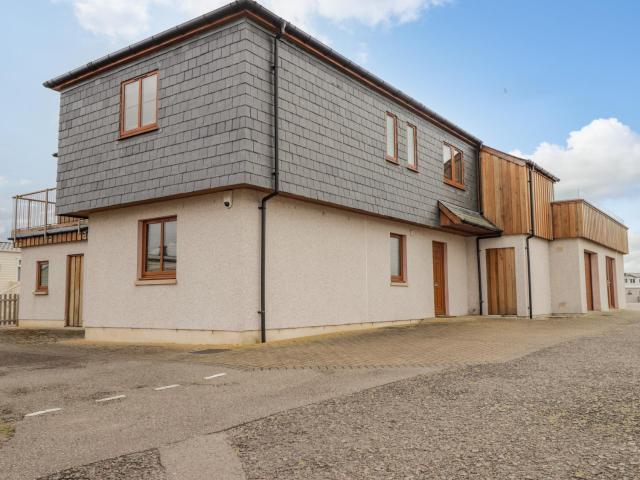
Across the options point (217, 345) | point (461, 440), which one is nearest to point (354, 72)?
point (217, 345)

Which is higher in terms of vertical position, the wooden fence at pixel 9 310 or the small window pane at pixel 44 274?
the small window pane at pixel 44 274

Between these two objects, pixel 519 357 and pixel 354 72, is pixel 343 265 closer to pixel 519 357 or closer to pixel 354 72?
pixel 354 72

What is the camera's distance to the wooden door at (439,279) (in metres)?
17.6

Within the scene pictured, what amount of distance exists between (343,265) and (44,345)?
6997mm

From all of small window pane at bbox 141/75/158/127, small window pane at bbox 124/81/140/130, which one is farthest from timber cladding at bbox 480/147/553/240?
small window pane at bbox 124/81/140/130

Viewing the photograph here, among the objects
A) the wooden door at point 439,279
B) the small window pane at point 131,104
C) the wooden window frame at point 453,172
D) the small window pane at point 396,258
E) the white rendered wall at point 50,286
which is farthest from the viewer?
the white rendered wall at point 50,286

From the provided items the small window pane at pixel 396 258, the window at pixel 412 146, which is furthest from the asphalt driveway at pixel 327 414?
the window at pixel 412 146

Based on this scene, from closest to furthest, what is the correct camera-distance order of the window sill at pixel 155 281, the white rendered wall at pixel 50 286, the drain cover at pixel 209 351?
the drain cover at pixel 209 351 < the window sill at pixel 155 281 < the white rendered wall at pixel 50 286

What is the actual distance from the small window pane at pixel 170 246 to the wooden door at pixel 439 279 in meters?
8.71

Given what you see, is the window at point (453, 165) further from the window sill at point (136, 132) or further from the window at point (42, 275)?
the window at point (42, 275)

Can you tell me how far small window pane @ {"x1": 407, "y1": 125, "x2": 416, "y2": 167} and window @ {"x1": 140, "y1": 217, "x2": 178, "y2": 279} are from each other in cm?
721

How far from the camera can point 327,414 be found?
502cm

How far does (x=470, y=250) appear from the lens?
63.7ft

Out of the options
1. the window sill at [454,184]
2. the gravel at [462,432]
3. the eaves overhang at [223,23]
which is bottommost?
the gravel at [462,432]
